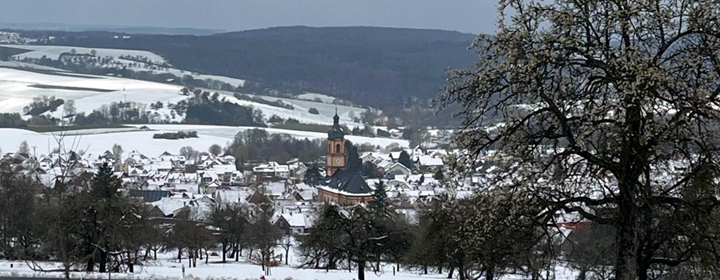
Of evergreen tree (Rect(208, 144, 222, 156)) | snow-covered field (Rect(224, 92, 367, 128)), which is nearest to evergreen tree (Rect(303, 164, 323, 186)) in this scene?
evergreen tree (Rect(208, 144, 222, 156))

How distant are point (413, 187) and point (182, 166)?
2856 cm

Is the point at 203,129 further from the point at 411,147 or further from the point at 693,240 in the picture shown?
the point at 693,240

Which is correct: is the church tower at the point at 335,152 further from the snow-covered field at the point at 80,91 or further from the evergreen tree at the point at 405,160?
the snow-covered field at the point at 80,91

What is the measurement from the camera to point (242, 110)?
152m

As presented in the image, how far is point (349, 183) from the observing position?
77750mm

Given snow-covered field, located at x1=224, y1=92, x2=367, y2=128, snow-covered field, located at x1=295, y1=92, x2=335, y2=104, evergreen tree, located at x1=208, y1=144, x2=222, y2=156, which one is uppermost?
snow-covered field, located at x1=295, y1=92, x2=335, y2=104

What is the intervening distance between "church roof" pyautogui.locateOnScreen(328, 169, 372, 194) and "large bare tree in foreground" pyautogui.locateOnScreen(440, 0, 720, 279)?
6662 centimetres

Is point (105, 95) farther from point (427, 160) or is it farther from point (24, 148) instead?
point (427, 160)

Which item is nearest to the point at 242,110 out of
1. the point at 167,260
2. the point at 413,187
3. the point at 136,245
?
the point at 413,187

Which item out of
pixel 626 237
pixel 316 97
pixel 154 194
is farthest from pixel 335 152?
pixel 316 97

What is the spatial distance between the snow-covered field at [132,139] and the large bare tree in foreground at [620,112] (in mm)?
95447

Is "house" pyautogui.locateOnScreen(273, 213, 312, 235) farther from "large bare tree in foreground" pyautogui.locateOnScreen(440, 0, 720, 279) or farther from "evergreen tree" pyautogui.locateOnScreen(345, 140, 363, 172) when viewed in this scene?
"large bare tree in foreground" pyautogui.locateOnScreen(440, 0, 720, 279)

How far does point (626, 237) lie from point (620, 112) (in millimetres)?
1155

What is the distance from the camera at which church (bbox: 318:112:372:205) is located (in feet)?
243
